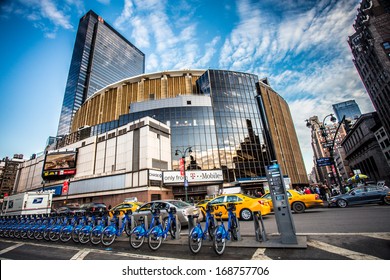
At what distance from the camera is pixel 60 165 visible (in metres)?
37.4

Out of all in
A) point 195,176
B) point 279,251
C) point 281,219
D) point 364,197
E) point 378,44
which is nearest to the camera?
point 279,251

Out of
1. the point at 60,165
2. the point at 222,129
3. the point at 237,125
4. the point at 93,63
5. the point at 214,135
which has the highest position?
the point at 93,63

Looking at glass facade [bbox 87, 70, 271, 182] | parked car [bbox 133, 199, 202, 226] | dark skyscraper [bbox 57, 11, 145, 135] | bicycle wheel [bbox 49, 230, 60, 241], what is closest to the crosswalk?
parked car [bbox 133, 199, 202, 226]

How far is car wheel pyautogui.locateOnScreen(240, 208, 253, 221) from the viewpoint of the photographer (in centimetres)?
1005

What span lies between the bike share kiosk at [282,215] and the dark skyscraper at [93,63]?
122 m

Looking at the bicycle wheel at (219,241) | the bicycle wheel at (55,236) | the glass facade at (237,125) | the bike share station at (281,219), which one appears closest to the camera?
the bicycle wheel at (219,241)

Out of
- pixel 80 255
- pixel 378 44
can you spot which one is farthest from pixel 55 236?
pixel 378 44

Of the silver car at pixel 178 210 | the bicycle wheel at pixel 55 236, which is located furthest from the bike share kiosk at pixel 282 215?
the bicycle wheel at pixel 55 236

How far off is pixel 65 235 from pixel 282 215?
9545mm

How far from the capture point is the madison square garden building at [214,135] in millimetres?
31641

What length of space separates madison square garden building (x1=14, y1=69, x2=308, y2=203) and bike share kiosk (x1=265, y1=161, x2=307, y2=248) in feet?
68.5

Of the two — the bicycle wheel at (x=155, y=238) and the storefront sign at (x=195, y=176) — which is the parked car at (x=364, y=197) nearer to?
the bicycle wheel at (x=155, y=238)

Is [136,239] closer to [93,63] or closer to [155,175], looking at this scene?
[155,175]

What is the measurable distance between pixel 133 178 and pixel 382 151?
220 ft
